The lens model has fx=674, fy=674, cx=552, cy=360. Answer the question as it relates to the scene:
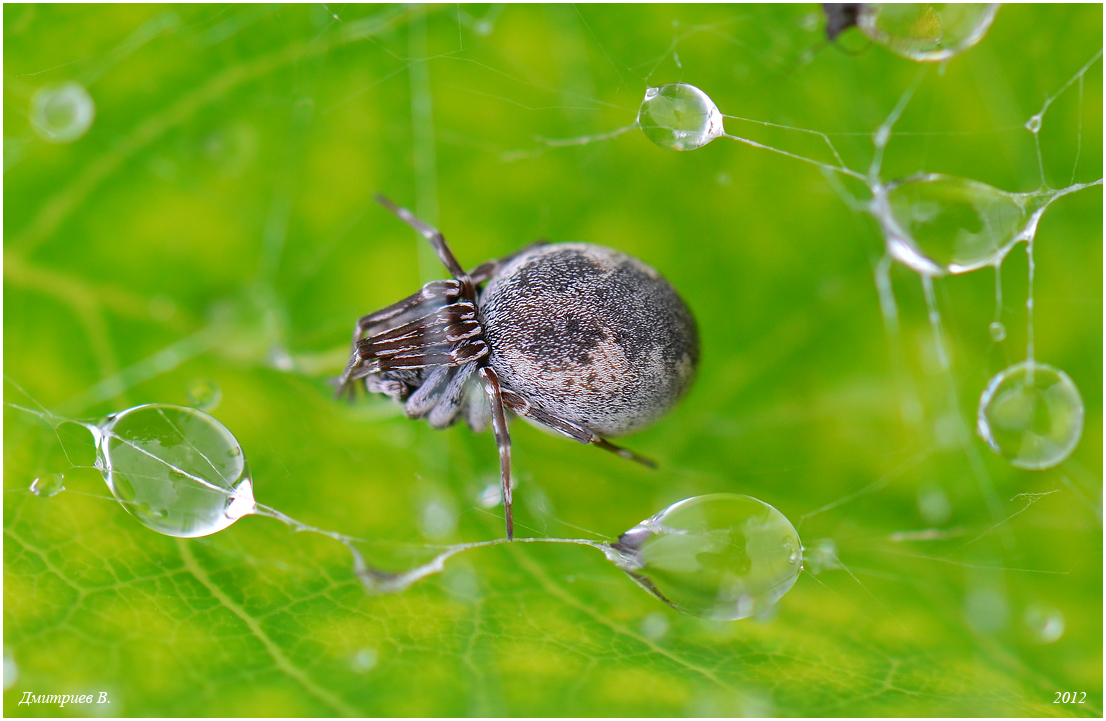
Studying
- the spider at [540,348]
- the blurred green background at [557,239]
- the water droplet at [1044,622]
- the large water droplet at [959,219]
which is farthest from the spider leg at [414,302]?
the water droplet at [1044,622]

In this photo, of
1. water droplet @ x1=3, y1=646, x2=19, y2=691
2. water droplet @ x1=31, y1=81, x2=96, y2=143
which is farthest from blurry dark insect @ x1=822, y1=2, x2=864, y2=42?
water droplet @ x1=3, y1=646, x2=19, y2=691

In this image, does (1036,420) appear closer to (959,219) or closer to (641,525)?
(959,219)

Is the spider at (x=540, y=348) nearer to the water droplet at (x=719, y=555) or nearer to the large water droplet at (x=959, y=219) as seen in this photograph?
the water droplet at (x=719, y=555)

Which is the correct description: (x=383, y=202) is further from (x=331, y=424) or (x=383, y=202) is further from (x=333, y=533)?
(x=333, y=533)

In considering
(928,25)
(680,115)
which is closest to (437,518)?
(680,115)

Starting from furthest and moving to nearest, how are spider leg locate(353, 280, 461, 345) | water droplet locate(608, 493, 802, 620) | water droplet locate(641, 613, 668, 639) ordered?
spider leg locate(353, 280, 461, 345) → water droplet locate(641, 613, 668, 639) → water droplet locate(608, 493, 802, 620)

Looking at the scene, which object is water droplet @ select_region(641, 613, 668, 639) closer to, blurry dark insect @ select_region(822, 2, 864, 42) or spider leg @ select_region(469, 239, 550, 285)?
spider leg @ select_region(469, 239, 550, 285)
